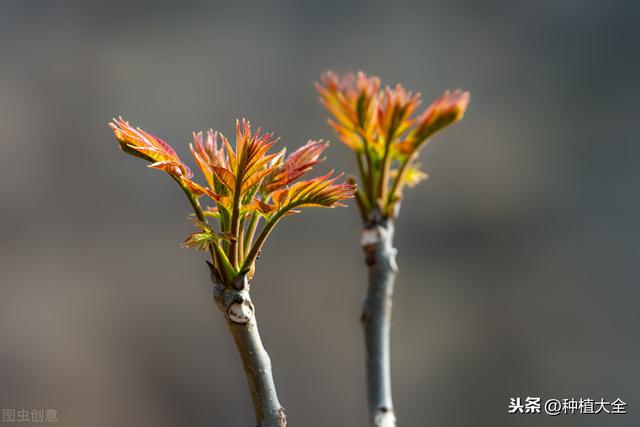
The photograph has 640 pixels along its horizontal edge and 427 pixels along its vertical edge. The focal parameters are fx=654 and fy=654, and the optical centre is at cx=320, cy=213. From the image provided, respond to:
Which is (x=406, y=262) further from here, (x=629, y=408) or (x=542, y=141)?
(x=629, y=408)

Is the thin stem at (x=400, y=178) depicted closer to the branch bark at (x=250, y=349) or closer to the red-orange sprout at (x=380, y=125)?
the red-orange sprout at (x=380, y=125)

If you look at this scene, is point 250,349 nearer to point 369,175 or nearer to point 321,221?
point 369,175

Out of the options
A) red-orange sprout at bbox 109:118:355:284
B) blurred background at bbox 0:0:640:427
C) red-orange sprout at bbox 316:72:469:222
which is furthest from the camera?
blurred background at bbox 0:0:640:427

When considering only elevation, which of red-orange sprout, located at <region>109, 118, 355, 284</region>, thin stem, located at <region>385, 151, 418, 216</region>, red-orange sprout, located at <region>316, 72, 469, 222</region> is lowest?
red-orange sprout, located at <region>109, 118, 355, 284</region>

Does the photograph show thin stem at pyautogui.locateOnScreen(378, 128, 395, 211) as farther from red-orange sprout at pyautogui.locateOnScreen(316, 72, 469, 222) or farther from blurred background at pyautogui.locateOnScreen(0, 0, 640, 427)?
blurred background at pyautogui.locateOnScreen(0, 0, 640, 427)

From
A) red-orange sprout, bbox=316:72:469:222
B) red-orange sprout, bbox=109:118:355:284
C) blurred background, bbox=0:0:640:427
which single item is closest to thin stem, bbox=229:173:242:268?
red-orange sprout, bbox=109:118:355:284
